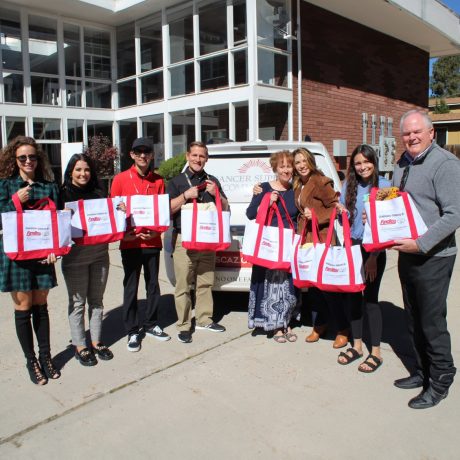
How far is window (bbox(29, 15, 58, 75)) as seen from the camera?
1424cm

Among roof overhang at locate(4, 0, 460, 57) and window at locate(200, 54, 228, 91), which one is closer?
window at locate(200, 54, 228, 91)

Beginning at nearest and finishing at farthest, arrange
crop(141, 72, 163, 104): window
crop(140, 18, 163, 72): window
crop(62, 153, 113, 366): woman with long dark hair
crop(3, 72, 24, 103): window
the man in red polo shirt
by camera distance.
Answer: crop(62, 153, 113, 366): woman with long dark hair → the man in red polo shirt → crop(3, 72, 24, 103): window → crop(140, 18, 163, 72): window → crop(141, 72, 163, 104): window

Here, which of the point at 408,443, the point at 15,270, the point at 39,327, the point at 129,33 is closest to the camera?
the point at 408,443

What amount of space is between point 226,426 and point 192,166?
217cm

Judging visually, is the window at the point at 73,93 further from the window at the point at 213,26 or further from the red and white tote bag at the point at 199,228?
the red and white tote bag at the point at 199,228

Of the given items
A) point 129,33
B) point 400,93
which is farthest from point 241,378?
point 400,93

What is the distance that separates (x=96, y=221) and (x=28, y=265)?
60 centimetres

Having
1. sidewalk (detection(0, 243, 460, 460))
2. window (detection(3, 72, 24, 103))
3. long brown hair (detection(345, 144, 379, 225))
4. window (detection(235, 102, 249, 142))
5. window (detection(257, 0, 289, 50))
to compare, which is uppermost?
window (detection(257, 0, 289, 50))

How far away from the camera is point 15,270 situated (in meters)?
3.32

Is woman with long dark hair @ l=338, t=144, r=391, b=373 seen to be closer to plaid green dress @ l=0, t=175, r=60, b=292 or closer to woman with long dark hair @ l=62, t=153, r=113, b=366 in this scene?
woman with long dark hair @ l=62, t=153, r=113, b=366

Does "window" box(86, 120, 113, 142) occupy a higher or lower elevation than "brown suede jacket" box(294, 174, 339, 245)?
higher

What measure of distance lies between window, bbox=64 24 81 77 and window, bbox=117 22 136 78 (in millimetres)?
1340

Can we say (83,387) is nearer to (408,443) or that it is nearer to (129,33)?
(408,443)

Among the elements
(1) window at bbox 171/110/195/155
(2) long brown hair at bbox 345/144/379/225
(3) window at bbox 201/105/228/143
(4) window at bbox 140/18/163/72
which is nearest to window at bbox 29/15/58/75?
(4) window at bbox 140/18/163/72
